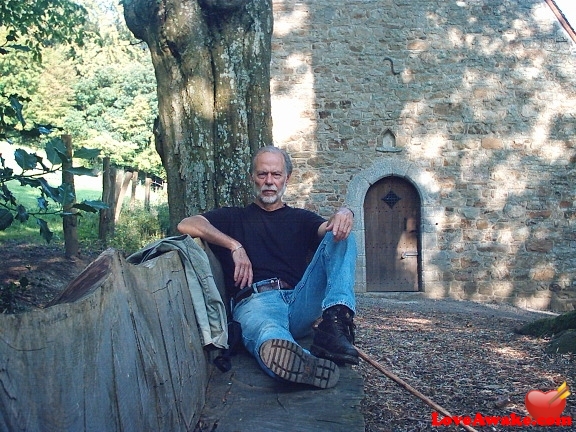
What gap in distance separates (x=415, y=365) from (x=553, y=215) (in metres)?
7.81

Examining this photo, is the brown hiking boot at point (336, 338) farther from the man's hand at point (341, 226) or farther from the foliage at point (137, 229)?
the foliage at point (137, 229)

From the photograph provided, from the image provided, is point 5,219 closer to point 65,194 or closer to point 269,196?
point 65,194

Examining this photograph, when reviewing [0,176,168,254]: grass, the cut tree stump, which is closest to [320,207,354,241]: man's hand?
the cut tree stump

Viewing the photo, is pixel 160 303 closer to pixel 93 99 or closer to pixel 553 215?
pixel 553 215

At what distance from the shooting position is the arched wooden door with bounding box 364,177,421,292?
A: 12375 millimetres

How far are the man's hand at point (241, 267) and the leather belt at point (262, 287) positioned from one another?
0.04m

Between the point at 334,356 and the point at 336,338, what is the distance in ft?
0.28

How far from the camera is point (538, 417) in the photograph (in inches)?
141

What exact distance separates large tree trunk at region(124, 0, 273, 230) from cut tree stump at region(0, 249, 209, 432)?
1.94 metres

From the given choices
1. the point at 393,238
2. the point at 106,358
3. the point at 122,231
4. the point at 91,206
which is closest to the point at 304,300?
the point at 91,206

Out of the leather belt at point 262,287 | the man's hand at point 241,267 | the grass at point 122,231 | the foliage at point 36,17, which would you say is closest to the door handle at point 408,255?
the grass at point 122,231

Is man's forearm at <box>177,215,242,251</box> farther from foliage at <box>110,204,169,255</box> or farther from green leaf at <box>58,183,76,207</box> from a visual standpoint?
→ foliage at <box>110,204,169,255</box>

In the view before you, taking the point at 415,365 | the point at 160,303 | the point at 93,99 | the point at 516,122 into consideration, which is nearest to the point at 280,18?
the point at 516,122

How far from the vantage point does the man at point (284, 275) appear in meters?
3.32
